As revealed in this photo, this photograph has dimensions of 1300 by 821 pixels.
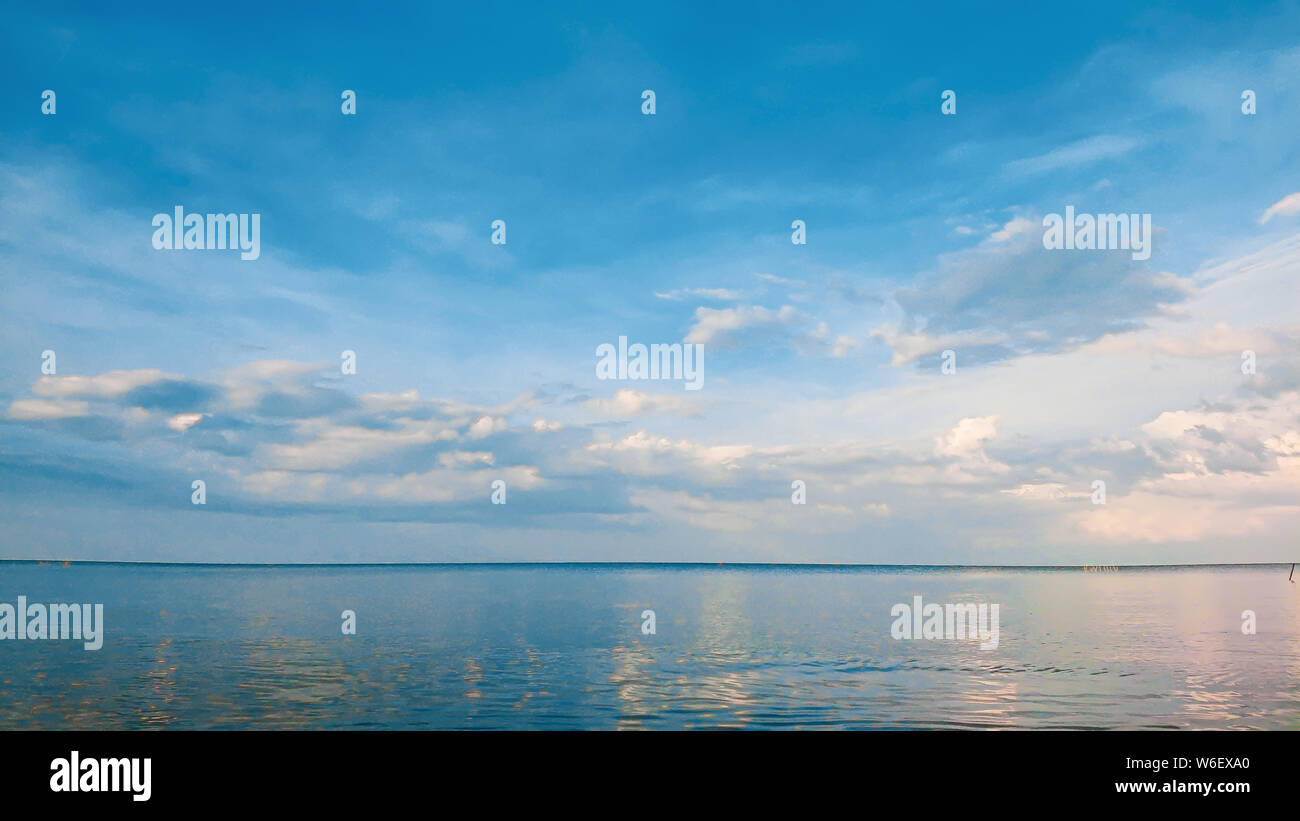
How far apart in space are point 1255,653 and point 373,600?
113795mm

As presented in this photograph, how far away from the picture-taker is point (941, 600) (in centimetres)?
13125

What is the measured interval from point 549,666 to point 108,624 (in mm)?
57371

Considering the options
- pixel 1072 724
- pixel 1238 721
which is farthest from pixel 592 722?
pixel 1238 721

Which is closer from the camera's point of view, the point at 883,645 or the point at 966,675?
the point at 966,675

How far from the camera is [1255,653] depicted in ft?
191
